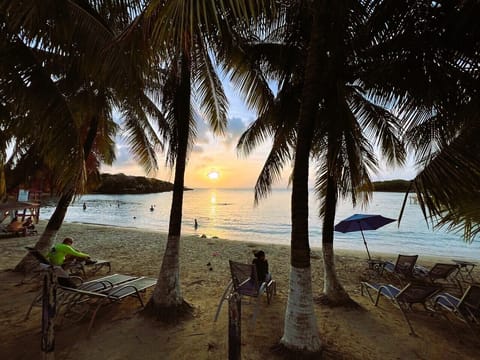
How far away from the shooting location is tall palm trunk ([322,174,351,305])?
529 cm

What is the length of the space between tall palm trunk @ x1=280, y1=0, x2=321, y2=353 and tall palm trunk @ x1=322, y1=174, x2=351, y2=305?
6.81ft

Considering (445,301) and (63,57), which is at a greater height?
(63,57)

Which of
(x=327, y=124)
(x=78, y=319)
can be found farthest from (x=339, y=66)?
(x=78, y=319)

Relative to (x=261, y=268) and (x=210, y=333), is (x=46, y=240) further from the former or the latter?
(x=261, y=268)

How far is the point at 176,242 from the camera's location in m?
4.67

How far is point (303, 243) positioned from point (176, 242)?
235 cm

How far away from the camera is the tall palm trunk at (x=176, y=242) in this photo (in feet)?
14.4

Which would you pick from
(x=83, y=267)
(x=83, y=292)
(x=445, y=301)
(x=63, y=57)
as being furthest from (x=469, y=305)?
(x=83, y=267)

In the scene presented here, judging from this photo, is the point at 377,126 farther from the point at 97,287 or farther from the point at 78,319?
the point at 78,319

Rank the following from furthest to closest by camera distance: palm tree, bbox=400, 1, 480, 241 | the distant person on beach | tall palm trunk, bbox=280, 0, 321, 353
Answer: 1. the distant person on beach
2. tall palm trunk, bbox=280, 0, 321, 353
3. palm tree, bbox=400, 1, 480, 241

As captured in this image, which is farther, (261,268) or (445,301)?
(261,268)

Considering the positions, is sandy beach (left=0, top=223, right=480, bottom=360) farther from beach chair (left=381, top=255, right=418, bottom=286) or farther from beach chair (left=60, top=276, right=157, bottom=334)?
beach chair (left=381, top=255, right=418, bottom=286)

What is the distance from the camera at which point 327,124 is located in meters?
5.06

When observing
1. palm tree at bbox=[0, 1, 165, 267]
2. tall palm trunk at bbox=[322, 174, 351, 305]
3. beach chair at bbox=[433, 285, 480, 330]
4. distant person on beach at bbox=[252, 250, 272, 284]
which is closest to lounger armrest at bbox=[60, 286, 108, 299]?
palm tree at bbox=[0, 1, 165, 267]
